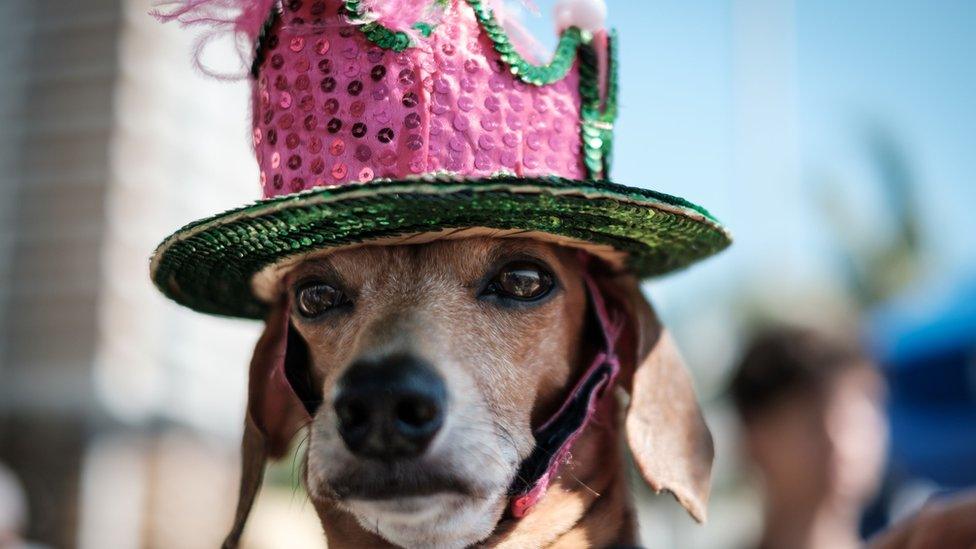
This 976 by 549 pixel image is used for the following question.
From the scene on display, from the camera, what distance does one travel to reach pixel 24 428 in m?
6.14

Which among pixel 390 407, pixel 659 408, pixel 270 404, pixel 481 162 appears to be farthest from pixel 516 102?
pixel 270 404

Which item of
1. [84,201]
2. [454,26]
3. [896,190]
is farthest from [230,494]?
[896,190]

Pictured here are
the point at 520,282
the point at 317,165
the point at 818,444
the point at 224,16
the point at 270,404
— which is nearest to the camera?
the point at 317,165

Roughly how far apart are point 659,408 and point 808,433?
4.01 feet

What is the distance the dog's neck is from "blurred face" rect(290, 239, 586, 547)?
0.50 ft

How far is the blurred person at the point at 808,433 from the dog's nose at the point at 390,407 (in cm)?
191

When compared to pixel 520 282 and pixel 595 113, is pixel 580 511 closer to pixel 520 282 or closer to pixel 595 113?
pixel 520 282

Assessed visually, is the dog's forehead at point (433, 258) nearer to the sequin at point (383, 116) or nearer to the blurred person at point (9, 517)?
the sequin at point (383, 116)

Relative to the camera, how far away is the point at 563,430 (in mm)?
2174

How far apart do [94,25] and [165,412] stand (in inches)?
109

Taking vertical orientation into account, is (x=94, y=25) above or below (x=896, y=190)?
above

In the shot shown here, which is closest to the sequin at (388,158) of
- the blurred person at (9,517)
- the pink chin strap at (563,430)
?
the pink chin strap at (563,430)

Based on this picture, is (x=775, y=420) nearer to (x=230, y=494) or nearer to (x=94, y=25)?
(x=230, y=494)

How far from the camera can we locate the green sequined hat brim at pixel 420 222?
178 cm
